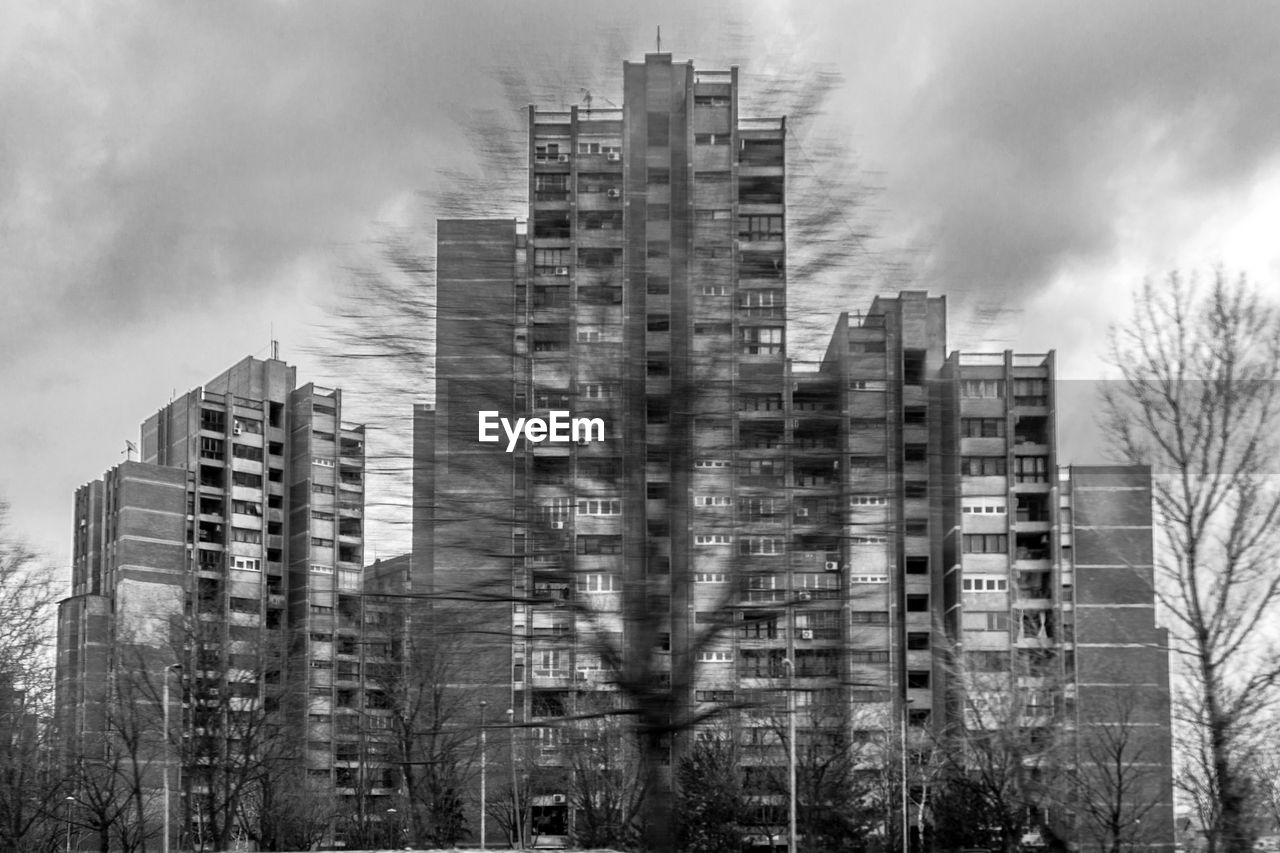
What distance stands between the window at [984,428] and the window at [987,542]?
578cm

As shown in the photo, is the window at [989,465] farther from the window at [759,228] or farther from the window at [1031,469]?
the window at [759,228]

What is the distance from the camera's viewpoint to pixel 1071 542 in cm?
9425

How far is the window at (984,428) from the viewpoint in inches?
3706

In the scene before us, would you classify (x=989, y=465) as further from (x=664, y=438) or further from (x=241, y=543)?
(x=664, y=438)

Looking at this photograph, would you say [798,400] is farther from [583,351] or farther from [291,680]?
[291,680]

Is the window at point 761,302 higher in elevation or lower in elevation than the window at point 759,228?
lower

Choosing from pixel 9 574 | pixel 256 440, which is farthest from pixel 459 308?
pixel 256 440

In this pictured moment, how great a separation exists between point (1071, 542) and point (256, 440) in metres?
51.7

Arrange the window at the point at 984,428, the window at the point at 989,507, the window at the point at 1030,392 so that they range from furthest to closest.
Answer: the window at the point at 1030,392
the window at the point at 984,428
the window at the point at 989,507

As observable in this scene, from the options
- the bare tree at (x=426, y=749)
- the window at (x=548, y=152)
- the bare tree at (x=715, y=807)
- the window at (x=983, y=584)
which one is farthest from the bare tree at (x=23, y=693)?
the window at (x=983, y=584)

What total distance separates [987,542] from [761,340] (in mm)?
86082

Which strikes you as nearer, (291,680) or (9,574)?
A: (9,574)

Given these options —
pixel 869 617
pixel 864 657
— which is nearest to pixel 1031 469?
pixel 869 617

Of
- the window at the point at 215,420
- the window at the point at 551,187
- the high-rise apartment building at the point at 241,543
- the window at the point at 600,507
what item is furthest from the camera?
the window at the point at 215,420
